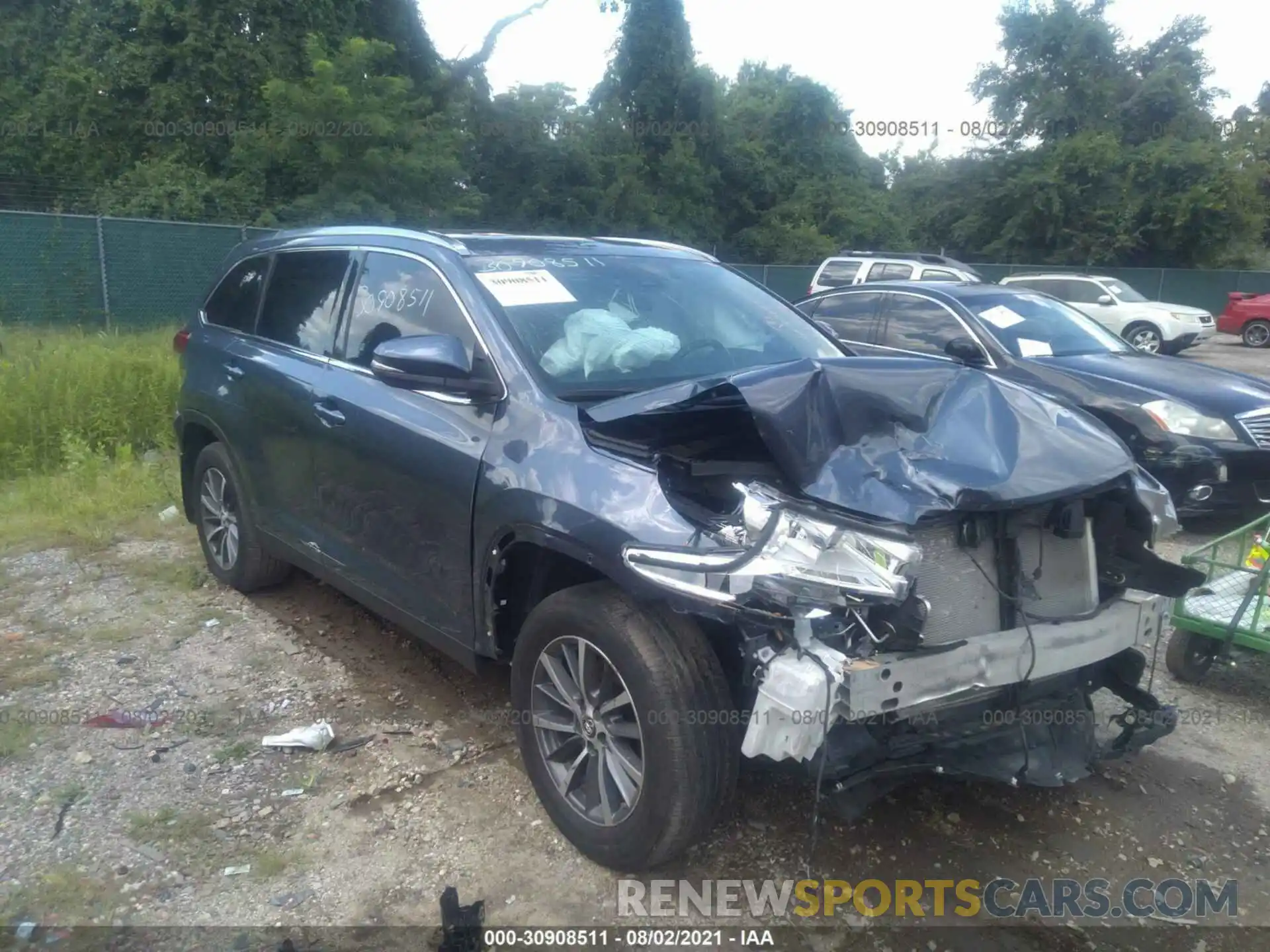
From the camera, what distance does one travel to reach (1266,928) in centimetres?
296

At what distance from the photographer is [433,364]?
3.31 m

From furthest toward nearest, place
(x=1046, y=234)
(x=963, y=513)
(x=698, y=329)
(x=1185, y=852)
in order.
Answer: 1. (x=1046, y=234)
2. (x=698, y=329)
3. (x=1185, y=852)
4. (x=963, y=513)

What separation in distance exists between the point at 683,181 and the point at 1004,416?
89.5ft

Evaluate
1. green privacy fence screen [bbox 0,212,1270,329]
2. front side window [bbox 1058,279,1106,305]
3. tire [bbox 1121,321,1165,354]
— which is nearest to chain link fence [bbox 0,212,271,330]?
green privacy fence screen [bbox 0,212,1270,329]

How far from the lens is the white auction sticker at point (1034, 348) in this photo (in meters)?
7.35

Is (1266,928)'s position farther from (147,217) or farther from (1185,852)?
(147,217)

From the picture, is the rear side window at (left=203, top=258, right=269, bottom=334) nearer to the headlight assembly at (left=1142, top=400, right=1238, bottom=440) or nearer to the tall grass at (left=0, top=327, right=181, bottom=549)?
the tall grass at (left=0, top=327, right=181, bottom=549)

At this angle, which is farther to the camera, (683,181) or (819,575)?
(683,181)

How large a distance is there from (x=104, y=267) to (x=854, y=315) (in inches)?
403

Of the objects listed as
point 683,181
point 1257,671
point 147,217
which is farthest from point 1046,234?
point 1257,671

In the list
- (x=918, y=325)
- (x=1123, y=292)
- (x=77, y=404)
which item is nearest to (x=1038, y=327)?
(x=918, y=325)

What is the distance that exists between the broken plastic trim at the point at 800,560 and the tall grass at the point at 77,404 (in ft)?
21.9

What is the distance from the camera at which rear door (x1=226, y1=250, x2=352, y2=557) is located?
14.4 feet

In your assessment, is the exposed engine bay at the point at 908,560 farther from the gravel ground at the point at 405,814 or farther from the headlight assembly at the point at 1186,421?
the headlight assembly at the point at 1186,421
